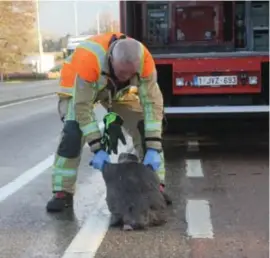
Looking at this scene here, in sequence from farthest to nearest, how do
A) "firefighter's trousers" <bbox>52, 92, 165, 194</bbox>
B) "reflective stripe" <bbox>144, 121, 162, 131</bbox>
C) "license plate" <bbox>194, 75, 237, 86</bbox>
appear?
"license plate" <bbox>194, 75, 237, 86</bbox> → "firefighter's trousers" <bbox>52, 92, 165, 194</bbox> → "reflective stripe" <bbox>144, 121, 162, 131</bbox>

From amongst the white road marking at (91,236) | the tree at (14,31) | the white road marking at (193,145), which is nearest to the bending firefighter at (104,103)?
the white road marking at (91,236)

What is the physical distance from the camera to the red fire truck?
879 centimetres

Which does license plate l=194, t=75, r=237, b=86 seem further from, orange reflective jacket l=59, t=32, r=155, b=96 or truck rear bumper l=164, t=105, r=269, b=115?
orange reflective jacket l=59, t=32, r=155, b=96

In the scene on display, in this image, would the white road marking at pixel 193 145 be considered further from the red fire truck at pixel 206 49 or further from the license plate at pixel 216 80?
the license plate at pixel 216 80

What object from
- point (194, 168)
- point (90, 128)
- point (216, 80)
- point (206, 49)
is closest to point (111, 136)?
point (90, 128)

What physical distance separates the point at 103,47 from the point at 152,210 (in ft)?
4.22

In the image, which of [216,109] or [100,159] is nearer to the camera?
[100,159]

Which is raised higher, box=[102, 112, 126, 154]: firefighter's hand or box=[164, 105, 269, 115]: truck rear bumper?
box=[102, 112, 126, 154]: firefighter's hand

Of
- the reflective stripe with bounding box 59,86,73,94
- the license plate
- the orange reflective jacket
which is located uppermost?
the orange reflective jacket

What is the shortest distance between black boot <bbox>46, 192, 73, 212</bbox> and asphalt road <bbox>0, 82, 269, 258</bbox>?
0.08 meters

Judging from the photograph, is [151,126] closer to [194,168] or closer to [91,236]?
[91,236]

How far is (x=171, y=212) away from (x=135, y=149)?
72cm

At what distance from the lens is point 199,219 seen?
5508mm

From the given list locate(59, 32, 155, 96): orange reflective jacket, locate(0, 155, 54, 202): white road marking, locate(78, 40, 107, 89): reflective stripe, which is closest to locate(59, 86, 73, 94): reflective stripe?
locate(59, 32, 155, 96): orange reflective jacket
